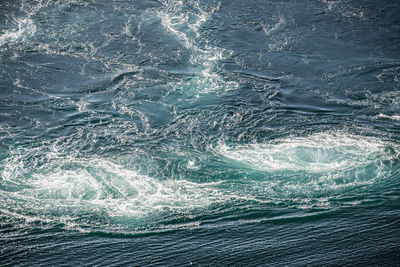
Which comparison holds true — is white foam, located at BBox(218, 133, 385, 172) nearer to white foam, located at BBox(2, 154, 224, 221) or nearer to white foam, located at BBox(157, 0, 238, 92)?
white foam, located at BBox(2, 154, 224, 221)

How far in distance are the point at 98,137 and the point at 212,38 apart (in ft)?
33.1

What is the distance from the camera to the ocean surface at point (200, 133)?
14.3m

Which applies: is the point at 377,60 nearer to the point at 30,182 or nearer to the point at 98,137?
the point at 98,137

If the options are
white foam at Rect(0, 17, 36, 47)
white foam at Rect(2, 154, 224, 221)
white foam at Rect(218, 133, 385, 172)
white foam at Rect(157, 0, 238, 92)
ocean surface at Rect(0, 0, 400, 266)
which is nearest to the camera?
ocean surface at Rect(0, 0, 400, 266)

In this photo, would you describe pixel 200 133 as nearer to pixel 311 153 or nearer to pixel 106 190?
pixel 311 153

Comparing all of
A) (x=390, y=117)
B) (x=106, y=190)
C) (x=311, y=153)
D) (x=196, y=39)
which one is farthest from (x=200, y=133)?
(x=196, y=39)

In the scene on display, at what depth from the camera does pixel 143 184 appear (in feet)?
54.0

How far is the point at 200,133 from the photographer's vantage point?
62.3ft

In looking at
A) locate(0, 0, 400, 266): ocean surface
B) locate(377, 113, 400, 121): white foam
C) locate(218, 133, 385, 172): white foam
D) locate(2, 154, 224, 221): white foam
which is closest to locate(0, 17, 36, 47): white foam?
locate(0, 0, 400, 266): ocean surface

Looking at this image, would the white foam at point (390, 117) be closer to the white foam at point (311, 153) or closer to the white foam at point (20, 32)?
the white foam at point (311, 153)

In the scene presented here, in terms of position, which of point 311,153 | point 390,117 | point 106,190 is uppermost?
point 390,117

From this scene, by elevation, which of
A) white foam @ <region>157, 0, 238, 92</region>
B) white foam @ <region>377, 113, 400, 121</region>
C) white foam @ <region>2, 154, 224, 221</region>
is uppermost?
white foam @ <region>157, 0, 238, 92</region>

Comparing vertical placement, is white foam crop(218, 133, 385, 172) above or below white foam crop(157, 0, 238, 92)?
below

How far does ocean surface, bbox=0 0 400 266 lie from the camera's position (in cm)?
1430
